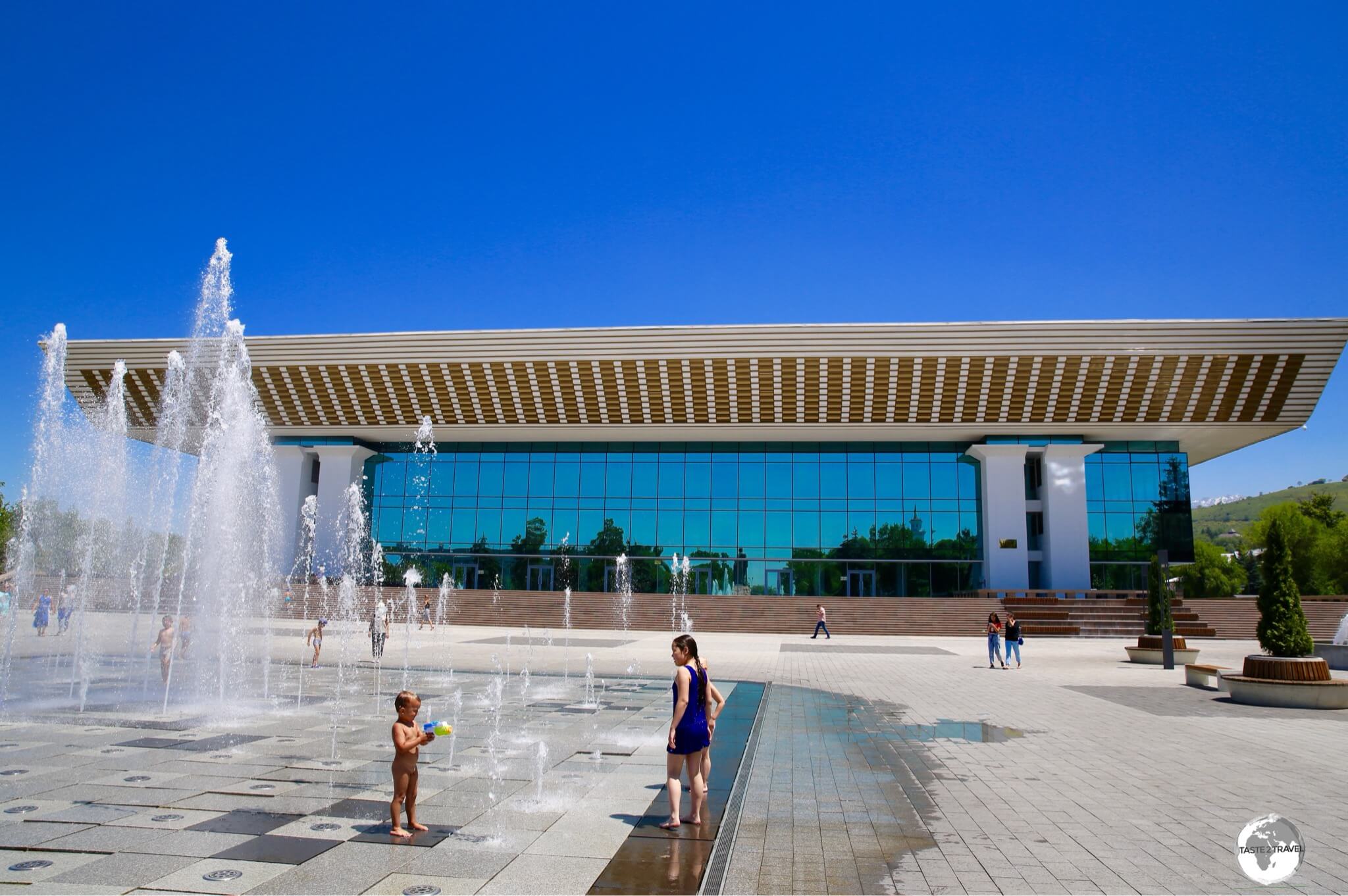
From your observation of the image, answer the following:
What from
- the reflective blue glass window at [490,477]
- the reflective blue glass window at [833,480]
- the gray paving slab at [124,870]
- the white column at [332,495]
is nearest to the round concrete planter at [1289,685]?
the gray paving slab at [124,870]

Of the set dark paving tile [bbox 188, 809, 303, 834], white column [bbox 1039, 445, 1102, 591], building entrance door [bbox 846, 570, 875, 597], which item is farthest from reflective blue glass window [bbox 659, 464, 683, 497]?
dark paving tile [bbox 188, 809, 303, 834]

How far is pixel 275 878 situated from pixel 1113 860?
5.07m

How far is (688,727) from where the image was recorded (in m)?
5.97

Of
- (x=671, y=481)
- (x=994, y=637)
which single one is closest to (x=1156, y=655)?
(x=994, y=637)

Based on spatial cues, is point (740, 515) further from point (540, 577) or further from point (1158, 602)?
point (1158, 602)

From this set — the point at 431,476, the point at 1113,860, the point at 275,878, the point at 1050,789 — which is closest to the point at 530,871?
the point at 275,878

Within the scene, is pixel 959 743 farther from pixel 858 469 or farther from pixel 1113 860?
pixel 858 469

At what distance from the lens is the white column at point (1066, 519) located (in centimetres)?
4084

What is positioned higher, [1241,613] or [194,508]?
[194,508]

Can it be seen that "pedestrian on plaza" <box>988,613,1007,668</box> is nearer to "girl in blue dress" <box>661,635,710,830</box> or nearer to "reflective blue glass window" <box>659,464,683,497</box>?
"girl in blue dress" <box>661,635,710,830</box>

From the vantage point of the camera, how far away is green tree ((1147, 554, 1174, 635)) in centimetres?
2094

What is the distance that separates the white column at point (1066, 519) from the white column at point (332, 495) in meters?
35.0

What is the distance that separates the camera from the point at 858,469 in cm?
4347

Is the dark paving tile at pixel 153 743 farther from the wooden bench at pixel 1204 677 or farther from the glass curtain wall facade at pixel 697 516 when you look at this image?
the glass curtain wall facade at pixel 697 516
